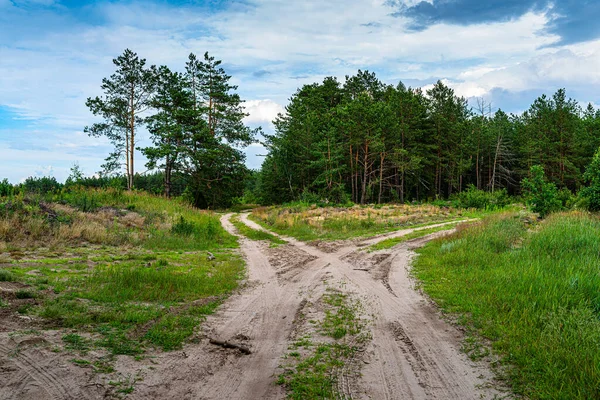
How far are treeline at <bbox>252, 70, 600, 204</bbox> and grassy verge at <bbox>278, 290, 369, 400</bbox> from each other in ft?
121

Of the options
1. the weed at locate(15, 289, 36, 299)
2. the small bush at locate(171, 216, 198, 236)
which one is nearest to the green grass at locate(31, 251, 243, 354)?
the weed at locate(15, 289, 36, 299)

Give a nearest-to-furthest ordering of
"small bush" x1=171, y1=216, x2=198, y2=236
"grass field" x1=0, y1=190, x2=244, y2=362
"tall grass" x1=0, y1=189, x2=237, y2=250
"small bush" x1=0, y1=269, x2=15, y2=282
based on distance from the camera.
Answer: "grass field" x1=0, y1=190, x2=244, y2=362
"small bush" x1=0, y1=269, x2=15, y2=282
"tall grass" x1=0, y1=189, x2=237, y2=250
"small bush" x1=171, y1=216, x2=198, y2=236

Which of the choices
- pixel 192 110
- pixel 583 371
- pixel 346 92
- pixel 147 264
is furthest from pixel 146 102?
pixel 583 371

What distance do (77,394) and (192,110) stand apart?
132 ft

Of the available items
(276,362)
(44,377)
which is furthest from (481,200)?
(44,377)

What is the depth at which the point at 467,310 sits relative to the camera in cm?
688

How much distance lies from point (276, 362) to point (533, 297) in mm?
5333

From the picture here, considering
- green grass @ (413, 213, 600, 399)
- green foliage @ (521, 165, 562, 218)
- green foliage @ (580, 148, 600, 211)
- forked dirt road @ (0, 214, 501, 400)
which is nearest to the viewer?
forked dirt road @ (0, 214, 501, 400)

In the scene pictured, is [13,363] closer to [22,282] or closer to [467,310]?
Result: [22,282]

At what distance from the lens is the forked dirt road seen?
3.92 metres

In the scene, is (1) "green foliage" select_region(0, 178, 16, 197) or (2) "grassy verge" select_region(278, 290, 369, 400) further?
(1) "green foliage" select_region(0, 178, 16, 197)

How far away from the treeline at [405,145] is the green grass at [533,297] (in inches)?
1284

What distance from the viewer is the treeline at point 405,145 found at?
46094 mm

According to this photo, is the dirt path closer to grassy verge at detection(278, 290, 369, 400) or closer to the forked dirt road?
the forked dirt road
